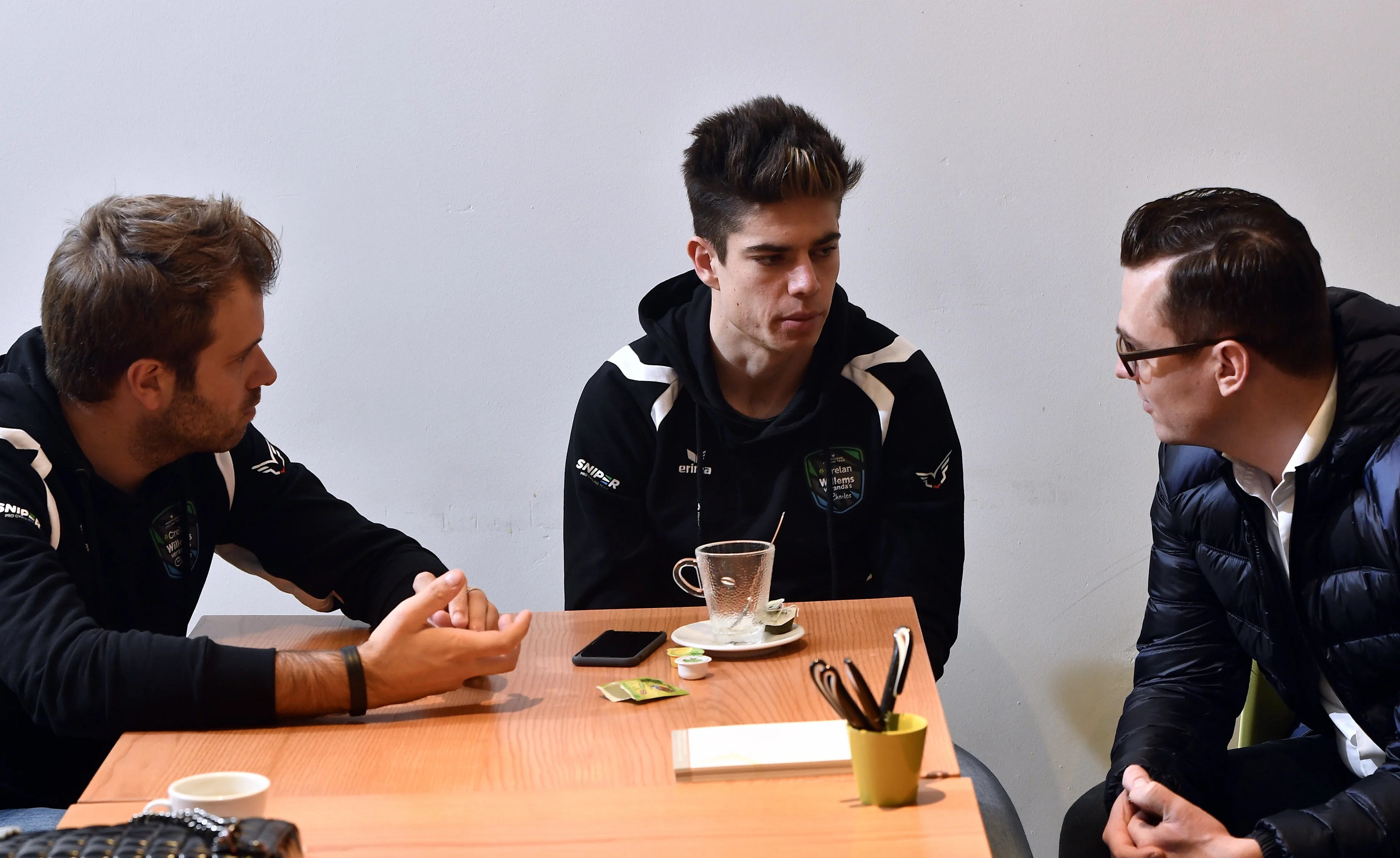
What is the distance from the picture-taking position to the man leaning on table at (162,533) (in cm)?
122

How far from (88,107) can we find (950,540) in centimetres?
207

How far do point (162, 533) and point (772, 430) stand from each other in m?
0.99

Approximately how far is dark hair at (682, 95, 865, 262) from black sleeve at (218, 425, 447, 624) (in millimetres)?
773

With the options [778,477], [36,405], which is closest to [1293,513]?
[778,477]

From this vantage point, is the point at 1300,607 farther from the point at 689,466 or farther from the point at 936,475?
the point at 689,466

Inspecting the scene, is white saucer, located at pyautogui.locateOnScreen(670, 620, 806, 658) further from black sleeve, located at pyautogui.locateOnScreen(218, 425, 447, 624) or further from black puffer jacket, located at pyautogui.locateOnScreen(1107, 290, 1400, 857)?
black puffer jacket, located at pyautogui.locateOnScreen(1107, 290, 1400, 857)

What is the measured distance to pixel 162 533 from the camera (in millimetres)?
1657

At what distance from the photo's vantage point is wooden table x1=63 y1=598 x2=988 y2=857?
91cm

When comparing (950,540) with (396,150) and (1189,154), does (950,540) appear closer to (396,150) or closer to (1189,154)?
(1189,154)

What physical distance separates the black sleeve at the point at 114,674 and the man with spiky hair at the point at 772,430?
84 centimetres

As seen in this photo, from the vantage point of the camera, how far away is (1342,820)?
138 centimetres

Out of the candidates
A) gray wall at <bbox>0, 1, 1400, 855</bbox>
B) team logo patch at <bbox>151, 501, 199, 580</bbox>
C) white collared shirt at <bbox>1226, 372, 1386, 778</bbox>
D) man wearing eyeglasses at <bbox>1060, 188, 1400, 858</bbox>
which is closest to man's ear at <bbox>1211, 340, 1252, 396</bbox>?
man wearing eyeglasses at <bbox>1060, 188, 1400, 858</bbox>

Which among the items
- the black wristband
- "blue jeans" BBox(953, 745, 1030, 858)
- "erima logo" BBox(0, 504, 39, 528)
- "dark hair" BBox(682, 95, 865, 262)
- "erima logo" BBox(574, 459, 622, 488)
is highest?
"dark hair" BBox(682, 95, 865, 262)

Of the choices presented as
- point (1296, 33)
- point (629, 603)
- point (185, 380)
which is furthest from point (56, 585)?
point (1296, 33)
